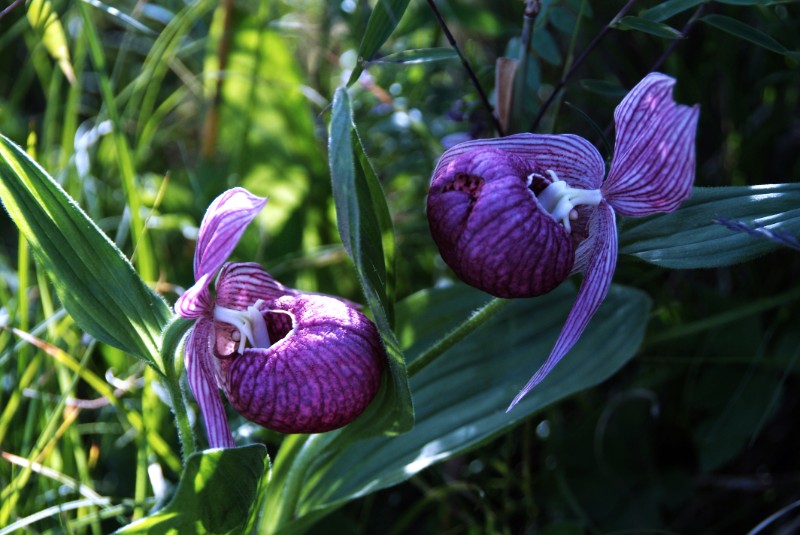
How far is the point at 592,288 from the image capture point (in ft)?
2.95

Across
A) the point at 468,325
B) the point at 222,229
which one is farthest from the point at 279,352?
the point at 468,325

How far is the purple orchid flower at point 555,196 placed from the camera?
827 millimetres

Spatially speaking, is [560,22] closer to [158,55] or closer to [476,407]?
[476,407]

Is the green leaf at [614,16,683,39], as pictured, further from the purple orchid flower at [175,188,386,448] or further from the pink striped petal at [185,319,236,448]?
the pink striped petal at [185,319,236,448]

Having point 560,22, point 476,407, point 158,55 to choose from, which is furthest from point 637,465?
point 158,55

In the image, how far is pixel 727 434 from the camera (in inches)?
51.6

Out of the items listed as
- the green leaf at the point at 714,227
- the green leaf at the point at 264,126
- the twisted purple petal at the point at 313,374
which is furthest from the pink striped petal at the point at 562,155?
the green leaf at the point at 264,126

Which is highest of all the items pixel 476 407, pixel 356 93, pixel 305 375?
pixel 356 93

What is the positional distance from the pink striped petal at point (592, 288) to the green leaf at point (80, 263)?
431mm

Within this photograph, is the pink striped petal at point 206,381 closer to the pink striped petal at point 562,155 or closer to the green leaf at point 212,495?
the green leaf at point 212,495

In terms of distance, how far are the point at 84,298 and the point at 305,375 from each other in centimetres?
26

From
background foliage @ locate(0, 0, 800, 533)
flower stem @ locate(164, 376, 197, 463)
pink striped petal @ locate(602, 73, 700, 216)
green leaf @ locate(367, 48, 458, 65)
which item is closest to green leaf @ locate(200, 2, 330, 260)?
background foliage @ locate(0, 0, 800, 533)

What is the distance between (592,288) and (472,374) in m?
0.36

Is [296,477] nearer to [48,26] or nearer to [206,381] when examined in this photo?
[206,381]
